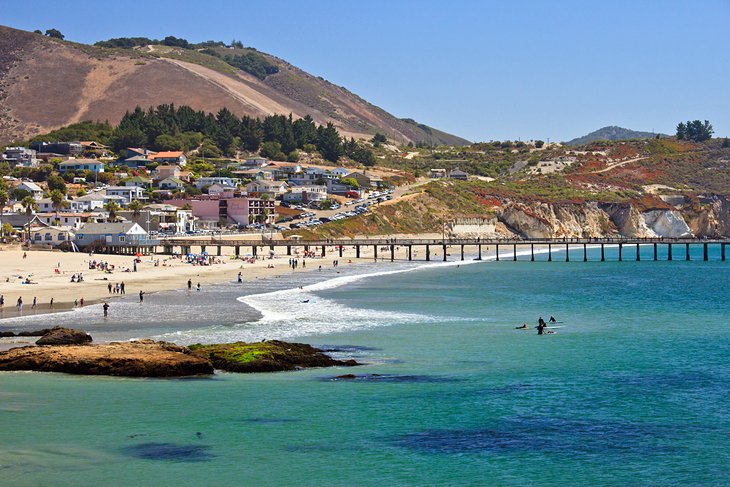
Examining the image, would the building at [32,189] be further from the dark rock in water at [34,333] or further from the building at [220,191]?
the dark rock in water at [34,333]

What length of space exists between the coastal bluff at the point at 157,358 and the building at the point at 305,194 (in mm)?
115435

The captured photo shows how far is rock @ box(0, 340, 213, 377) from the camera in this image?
3220 cm

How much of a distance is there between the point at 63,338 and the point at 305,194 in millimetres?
116419

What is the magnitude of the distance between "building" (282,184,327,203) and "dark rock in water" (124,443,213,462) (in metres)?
127

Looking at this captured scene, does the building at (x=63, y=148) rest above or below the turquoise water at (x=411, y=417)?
above

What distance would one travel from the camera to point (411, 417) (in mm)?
27016

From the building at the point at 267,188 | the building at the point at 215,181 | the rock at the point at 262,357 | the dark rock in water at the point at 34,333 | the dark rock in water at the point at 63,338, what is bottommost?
the rock at the point at 262,357

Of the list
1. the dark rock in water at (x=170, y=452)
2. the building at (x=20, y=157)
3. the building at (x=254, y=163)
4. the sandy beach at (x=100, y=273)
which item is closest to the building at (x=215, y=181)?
the building at (x=254, y=163)

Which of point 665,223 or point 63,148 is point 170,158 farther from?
point 665,223

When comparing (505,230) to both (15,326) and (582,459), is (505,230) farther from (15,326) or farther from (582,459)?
(582,459)

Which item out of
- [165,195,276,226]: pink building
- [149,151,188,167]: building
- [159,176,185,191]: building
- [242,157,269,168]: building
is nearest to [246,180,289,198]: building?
[159,176,185,191]: building

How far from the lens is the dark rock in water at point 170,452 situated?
22828mm

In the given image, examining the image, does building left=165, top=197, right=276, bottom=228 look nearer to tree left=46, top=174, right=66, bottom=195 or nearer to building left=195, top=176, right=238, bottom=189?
tree left=46, top=174, right=66, bottom=195

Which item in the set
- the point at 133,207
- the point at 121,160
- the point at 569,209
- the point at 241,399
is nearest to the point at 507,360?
the point at 241,399
